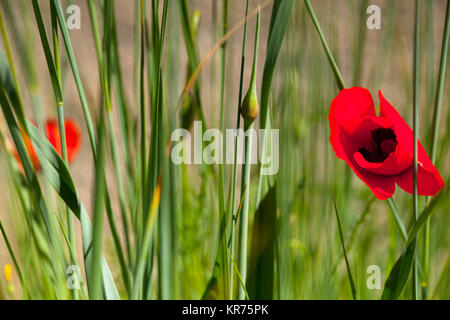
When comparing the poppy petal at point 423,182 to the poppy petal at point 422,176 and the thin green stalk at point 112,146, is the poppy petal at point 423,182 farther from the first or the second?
the thin green stalk at point 112,146

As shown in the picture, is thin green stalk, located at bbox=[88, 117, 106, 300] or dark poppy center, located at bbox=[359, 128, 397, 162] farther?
dark poppy center, located at bbox=[359, 128, 397, 162]

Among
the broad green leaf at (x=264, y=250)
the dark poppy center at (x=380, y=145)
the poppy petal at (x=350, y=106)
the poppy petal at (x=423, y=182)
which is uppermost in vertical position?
the poppy petal at (x=350, y=106)

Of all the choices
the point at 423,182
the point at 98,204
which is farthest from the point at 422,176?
the point at 98,204

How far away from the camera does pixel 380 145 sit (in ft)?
0.78

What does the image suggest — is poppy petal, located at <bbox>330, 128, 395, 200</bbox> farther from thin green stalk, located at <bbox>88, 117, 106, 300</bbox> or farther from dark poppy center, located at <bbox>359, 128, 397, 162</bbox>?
thin green stalk, located at <bbox>88, 117, 106, 300</bbox>

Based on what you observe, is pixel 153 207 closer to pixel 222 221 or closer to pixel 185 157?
pixel 222 221

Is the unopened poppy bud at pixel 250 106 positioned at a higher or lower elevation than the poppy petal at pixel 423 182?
higher

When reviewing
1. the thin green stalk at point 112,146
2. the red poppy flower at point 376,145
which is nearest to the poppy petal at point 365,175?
the red poppy flower at point 376,145

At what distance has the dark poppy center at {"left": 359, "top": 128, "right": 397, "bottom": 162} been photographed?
0.24m

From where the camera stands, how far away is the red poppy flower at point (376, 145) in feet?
0.67

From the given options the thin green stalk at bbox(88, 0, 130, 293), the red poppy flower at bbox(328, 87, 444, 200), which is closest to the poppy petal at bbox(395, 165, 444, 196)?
the red poppy flower at bbox(328, 87, 444, 200)

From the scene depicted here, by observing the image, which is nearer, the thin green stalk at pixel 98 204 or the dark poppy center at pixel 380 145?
the thin green stalk at pixel 98 204
